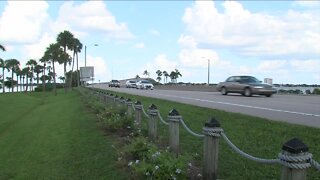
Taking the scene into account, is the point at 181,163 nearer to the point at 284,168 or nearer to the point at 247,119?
the point at 284,168

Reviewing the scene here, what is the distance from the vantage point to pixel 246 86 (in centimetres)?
3228

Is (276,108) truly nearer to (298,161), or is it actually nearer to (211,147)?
(211,147)

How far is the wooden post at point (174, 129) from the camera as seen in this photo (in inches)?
325

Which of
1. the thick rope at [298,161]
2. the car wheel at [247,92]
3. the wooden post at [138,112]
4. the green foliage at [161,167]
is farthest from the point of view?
the car wheel at [247,92]

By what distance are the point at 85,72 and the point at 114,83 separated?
675cm

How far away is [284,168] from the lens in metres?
4.35

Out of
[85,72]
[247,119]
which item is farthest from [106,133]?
[85,72]

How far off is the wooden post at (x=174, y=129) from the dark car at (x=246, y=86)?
937 inches

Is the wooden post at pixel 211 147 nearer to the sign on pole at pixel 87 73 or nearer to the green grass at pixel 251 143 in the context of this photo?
the green grass at pixel 251 143

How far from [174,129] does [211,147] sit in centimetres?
203

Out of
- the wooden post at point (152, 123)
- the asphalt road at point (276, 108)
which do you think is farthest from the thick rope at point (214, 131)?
the asphalt road at point (276, 108)

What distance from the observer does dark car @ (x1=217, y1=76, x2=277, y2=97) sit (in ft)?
103

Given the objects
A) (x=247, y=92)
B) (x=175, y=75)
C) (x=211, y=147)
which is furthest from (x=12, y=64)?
(x=211, y=147)

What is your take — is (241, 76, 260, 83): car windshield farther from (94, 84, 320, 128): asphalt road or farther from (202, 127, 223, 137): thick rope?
(202, 127, 223, 137): thick rope
